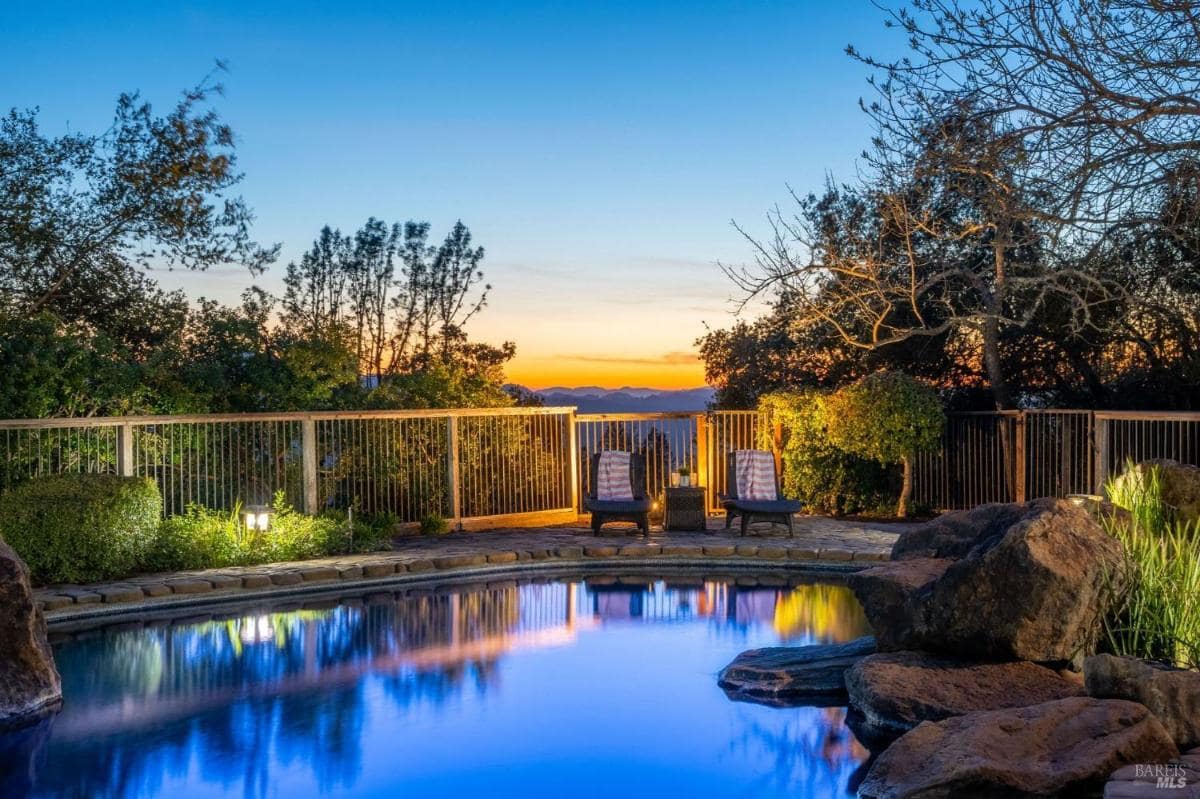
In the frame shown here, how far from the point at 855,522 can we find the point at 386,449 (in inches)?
237

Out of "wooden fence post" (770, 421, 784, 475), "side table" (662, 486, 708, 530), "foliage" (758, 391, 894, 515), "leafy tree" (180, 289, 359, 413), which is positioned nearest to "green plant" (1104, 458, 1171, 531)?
"side table" (662, 486, 708, 530)

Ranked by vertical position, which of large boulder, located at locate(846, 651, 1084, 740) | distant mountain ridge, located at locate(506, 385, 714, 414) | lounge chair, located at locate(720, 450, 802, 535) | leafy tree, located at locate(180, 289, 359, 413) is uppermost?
leafy tree, located at locate(180, 289, 359, 413)

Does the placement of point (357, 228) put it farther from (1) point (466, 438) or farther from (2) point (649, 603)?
(2) point (649, 603)

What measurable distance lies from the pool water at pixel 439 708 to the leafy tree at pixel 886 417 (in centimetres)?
422

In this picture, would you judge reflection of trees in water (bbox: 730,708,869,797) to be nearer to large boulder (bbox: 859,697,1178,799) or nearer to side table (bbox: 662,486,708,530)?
large boulder (bbox: 859,697,1178,799)

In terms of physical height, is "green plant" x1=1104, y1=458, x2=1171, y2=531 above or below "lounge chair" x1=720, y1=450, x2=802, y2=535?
above

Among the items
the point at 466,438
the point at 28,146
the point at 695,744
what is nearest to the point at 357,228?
the point at 28,146

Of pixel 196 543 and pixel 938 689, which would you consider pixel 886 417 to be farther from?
pixel 196 543

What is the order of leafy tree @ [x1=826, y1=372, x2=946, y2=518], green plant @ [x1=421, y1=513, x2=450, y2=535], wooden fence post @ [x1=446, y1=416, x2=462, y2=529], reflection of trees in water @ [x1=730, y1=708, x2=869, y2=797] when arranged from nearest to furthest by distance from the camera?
1. reflection of trees in water @ [x1=730, y1=708, x2=869, y2=797]
2. green plant @ [x1=421, y1=513, x2=450, y2=535]
3. wooden fence post @ [x1=446, y1=416, x2=462, y2=529]
4. leafy tree @ [x1=826, y1=372, x2=946, y2=518]

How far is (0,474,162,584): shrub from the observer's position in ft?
30.1

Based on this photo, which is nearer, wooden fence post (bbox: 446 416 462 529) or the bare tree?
the bare tree

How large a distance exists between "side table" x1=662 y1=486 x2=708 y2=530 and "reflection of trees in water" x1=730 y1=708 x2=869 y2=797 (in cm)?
656

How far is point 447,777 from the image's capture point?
17.7 feet

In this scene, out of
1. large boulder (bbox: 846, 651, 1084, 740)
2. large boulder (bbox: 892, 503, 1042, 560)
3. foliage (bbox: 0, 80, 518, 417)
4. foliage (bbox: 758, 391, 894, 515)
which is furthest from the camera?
foliage (bbox: 758, 391, 894, 515)
